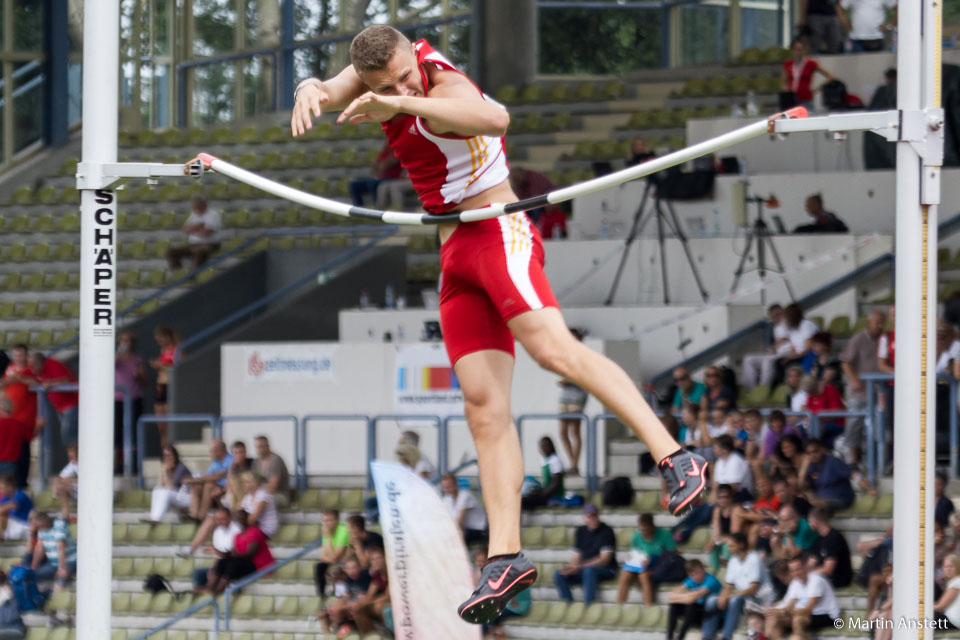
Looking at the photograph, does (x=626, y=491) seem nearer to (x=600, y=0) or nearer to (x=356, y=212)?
(x=356, y=212)

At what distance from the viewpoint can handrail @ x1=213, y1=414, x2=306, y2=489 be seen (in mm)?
12438

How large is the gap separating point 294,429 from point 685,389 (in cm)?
312

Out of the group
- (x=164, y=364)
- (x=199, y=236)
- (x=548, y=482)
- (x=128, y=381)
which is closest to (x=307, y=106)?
(x=548, y=482)

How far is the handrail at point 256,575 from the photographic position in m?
11.4

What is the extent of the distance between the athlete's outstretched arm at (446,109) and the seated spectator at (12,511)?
29.7ft

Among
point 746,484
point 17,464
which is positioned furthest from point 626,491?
point 17,464

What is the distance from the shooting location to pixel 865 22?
607 inches

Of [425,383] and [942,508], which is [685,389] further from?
[942,508]

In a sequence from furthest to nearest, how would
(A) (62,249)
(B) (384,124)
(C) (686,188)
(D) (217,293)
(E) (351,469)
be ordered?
1. (A) (62,249)
2. (D) (217,293)
3. (C) (686,188)
4. (E) (351,469)
5. (B) (384,124)

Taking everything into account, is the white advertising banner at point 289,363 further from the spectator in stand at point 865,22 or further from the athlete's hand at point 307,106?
the athlete's hand at point 307,106

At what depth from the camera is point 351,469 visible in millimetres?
12828

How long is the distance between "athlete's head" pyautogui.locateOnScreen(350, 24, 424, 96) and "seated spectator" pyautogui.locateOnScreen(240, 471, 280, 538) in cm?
783

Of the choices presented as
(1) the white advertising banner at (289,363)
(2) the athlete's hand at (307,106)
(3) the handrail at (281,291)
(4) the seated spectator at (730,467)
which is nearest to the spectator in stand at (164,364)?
(3) the handrail at (281,291)

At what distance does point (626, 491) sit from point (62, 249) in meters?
8.44
